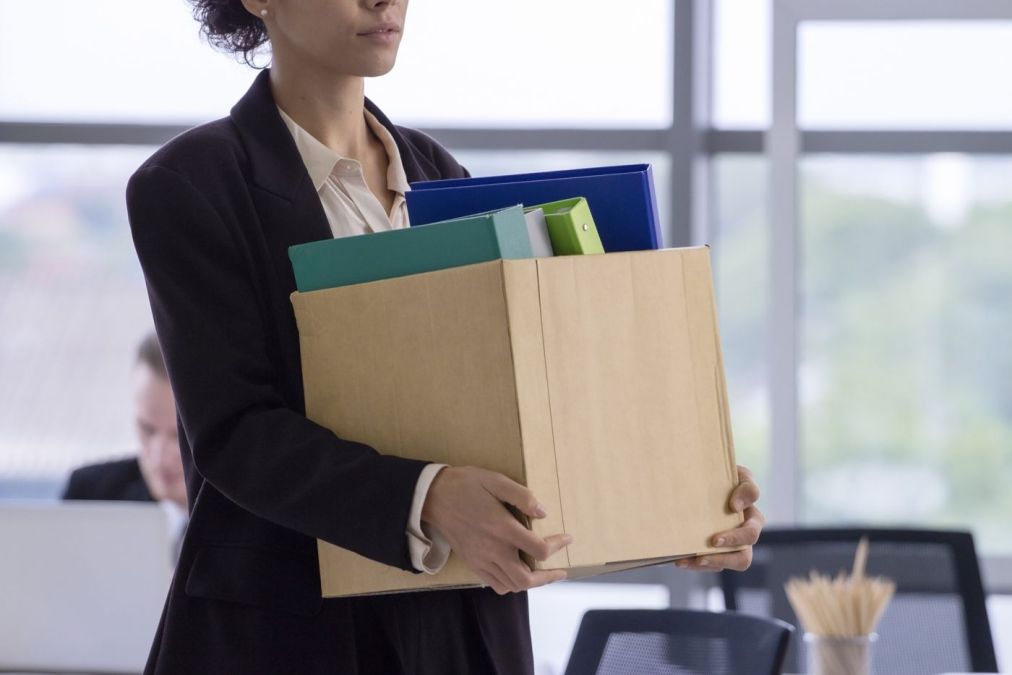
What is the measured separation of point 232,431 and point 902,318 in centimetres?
325

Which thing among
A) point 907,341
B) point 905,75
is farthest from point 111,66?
point 907,341

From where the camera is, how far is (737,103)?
13.3ft

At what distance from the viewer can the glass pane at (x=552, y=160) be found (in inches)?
161

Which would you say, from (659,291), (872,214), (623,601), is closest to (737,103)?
(872,214)

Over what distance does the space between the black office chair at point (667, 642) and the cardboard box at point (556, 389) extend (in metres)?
0.85

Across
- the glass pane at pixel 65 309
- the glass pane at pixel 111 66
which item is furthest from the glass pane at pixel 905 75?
the glass pane at pixel 65 309

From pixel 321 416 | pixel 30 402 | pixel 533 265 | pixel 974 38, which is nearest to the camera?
pixel 533 265

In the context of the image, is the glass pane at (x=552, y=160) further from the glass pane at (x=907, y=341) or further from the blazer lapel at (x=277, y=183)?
the blazer lapel at (x=277, y=183)

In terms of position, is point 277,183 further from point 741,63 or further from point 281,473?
point 741,63

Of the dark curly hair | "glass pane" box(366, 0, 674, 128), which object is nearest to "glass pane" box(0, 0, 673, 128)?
"glass pane" box(366, 0, 674, 128)

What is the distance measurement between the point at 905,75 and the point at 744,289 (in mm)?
822

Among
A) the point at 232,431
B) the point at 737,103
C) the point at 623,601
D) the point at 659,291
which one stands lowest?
the point at 623,601

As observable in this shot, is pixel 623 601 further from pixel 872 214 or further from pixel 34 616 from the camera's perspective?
pixel 34 616

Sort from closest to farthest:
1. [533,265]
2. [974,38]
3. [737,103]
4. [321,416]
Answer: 1. [533,265]
2. [321,416]
3. [974,38]
4. [737,103]
